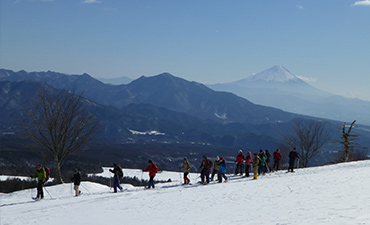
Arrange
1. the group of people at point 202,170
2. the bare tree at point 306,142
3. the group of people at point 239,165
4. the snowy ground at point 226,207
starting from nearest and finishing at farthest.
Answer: the snowy ground at point 226,207 → the group of people at point 202,170 → the group of people at point 239,165 → the bare tree at point 306,142

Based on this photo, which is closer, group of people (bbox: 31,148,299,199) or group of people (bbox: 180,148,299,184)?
group of people (bbox: 31,148,299,199)

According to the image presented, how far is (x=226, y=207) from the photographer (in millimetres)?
15258

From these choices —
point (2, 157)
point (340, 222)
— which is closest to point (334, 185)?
point (340, 222)

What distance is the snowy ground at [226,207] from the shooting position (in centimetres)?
1194

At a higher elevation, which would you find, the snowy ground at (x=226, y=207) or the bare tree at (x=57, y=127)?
the bare tree at (x=57, y=127)

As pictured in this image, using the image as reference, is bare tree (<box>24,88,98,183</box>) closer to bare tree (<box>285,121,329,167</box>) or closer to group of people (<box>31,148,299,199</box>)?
group of people (<box>31,148,299,199</box>)

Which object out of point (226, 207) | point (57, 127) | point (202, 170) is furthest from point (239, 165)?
point (57, 127)

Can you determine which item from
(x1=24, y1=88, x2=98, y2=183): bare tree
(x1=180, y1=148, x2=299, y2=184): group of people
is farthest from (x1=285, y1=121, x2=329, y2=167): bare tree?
(x1=24, y1=88, x2=98, y2=183): bare tree

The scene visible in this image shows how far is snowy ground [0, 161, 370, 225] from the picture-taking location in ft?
39.2

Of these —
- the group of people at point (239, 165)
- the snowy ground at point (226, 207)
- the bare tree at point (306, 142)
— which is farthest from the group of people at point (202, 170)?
the bare tree at point (306, 142)

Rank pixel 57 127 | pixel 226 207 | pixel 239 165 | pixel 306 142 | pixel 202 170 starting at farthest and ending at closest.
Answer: pixel 306 142 < pixel 57 127 < pixel 239 165 < pixel 202 170 < pixel 226 207

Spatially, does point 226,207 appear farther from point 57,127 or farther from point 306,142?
point 306,142

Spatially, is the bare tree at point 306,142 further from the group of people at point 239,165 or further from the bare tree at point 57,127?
the bare tree at point 57,127

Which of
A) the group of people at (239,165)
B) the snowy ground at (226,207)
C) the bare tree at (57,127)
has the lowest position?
the snowy ground at (226,207)
